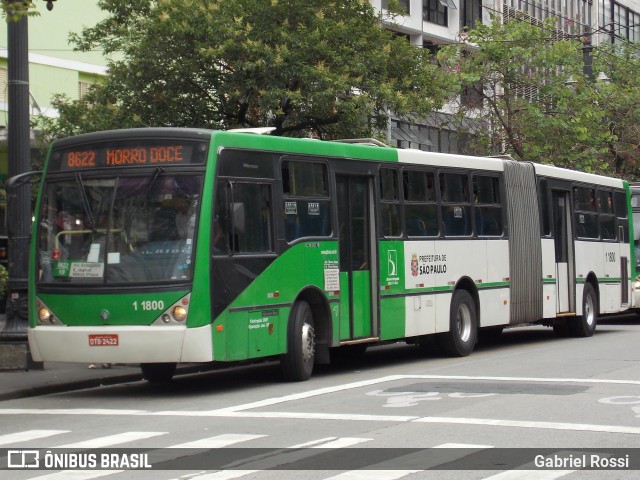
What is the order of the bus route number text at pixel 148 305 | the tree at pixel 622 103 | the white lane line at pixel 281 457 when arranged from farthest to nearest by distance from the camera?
the tree at pixel 622 103 < the bus route number text at pixel 148 305 < the white lane line at pixel 281 457

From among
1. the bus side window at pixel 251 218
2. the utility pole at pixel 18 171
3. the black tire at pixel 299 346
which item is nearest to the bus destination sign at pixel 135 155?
the bus side window at pixel 251 218

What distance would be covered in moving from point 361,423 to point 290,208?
183 inches

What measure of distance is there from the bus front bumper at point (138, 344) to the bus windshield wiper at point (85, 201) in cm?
130

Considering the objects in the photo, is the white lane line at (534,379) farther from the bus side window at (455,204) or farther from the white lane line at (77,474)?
the white lane line at (77,474)

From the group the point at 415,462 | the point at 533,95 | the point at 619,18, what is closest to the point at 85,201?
the point at 415,462

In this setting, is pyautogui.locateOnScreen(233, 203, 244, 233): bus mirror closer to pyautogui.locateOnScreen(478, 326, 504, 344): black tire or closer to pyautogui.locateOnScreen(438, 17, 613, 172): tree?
pyautogui.locateOnScreen(478, 326, 504, 344): black tire

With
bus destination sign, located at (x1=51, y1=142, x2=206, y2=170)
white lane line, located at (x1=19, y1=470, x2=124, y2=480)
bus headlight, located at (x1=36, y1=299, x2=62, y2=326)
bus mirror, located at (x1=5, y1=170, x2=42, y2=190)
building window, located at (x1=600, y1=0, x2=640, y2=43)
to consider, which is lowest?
white lane line, located at (x1=19, y1=470, x2=124, y2=480)

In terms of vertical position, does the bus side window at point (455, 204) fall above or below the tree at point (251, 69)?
below

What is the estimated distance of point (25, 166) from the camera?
54.9ft

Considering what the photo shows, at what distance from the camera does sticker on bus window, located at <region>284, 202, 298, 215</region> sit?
1535 centimetres

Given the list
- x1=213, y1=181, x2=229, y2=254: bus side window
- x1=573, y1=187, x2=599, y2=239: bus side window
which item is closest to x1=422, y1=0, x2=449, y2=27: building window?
x1=573, y1=187, x2=599, y2=239: bus side window

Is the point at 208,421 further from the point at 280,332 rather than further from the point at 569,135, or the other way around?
the point at 569,135

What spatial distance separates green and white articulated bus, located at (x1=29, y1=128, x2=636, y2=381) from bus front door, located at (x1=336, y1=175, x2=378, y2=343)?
0.03 metres

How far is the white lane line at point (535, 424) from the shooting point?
1080 centimetres
